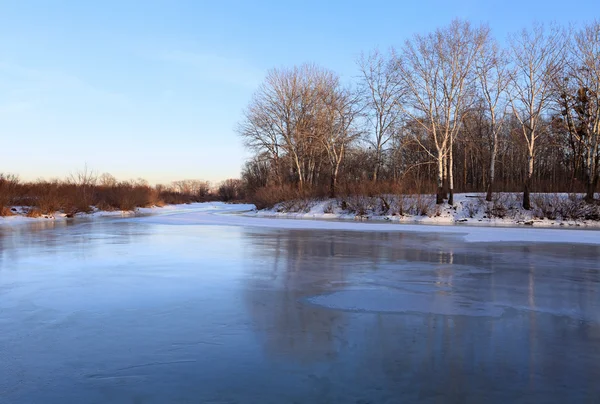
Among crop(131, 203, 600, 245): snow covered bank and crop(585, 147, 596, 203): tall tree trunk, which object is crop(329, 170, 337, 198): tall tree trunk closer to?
crop(131, 203, 600, 245): snow covered bank

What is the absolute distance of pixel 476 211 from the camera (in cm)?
2786

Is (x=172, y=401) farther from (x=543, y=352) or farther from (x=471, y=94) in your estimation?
(x=471, y=94)

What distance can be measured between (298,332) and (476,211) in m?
26.1

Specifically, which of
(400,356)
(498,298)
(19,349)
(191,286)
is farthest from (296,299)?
(19,349)

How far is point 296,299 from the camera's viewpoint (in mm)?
5855

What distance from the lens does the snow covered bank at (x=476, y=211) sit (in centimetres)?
2567

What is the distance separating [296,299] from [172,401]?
3082 mm

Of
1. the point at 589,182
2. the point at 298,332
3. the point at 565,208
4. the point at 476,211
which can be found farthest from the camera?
the point at 476,211

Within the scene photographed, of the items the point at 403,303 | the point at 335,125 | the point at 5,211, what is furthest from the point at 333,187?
the point at 403,303

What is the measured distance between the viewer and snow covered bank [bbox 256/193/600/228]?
25672 mm

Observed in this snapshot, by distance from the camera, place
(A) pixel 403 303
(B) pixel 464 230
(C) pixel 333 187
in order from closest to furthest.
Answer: (A) pixel 403 303
(B) pixel 464 230
(C) pixel 333 187

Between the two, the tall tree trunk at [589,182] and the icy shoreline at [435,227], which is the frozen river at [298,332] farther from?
the tall tree trunk at [589,182]

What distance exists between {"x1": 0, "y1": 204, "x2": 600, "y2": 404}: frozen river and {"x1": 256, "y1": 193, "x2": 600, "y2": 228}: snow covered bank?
18.5 meters

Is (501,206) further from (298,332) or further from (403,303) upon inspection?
(298,332)
